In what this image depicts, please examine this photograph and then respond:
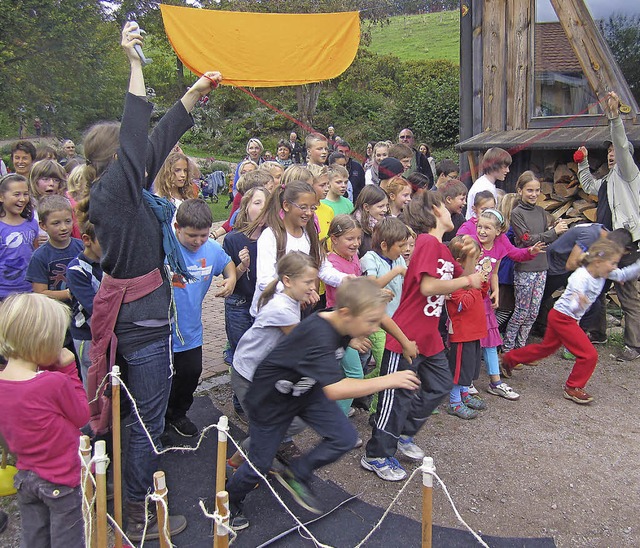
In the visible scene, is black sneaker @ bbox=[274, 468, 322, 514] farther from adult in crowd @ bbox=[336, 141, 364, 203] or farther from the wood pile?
adult in crowd @ bbox=[336, 141, 364, 203]

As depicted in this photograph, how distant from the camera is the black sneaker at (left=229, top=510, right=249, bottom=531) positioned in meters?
3.28

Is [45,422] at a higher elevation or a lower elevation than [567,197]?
lower

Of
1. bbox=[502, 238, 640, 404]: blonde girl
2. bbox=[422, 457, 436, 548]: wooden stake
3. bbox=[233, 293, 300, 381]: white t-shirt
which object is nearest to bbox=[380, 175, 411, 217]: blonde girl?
bbox=[502, 238, 640, 404]: blonde girl

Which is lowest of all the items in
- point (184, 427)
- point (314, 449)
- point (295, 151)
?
point (184, 427)

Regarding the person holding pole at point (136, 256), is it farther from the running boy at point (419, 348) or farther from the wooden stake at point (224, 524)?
the running boy at point (419, 348)

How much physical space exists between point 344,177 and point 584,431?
119 inches

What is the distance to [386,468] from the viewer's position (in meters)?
3.88

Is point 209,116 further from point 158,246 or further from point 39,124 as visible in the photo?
point 158,246

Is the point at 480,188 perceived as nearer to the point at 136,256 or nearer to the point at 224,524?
the point at 136,256

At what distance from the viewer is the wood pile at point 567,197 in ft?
22.9

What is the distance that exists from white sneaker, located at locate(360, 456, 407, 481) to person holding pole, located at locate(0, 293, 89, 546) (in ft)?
6.44

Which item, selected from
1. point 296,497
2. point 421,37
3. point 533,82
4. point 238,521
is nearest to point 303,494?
point 296,497

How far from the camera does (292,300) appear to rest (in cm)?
328

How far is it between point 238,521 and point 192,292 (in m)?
1.53
